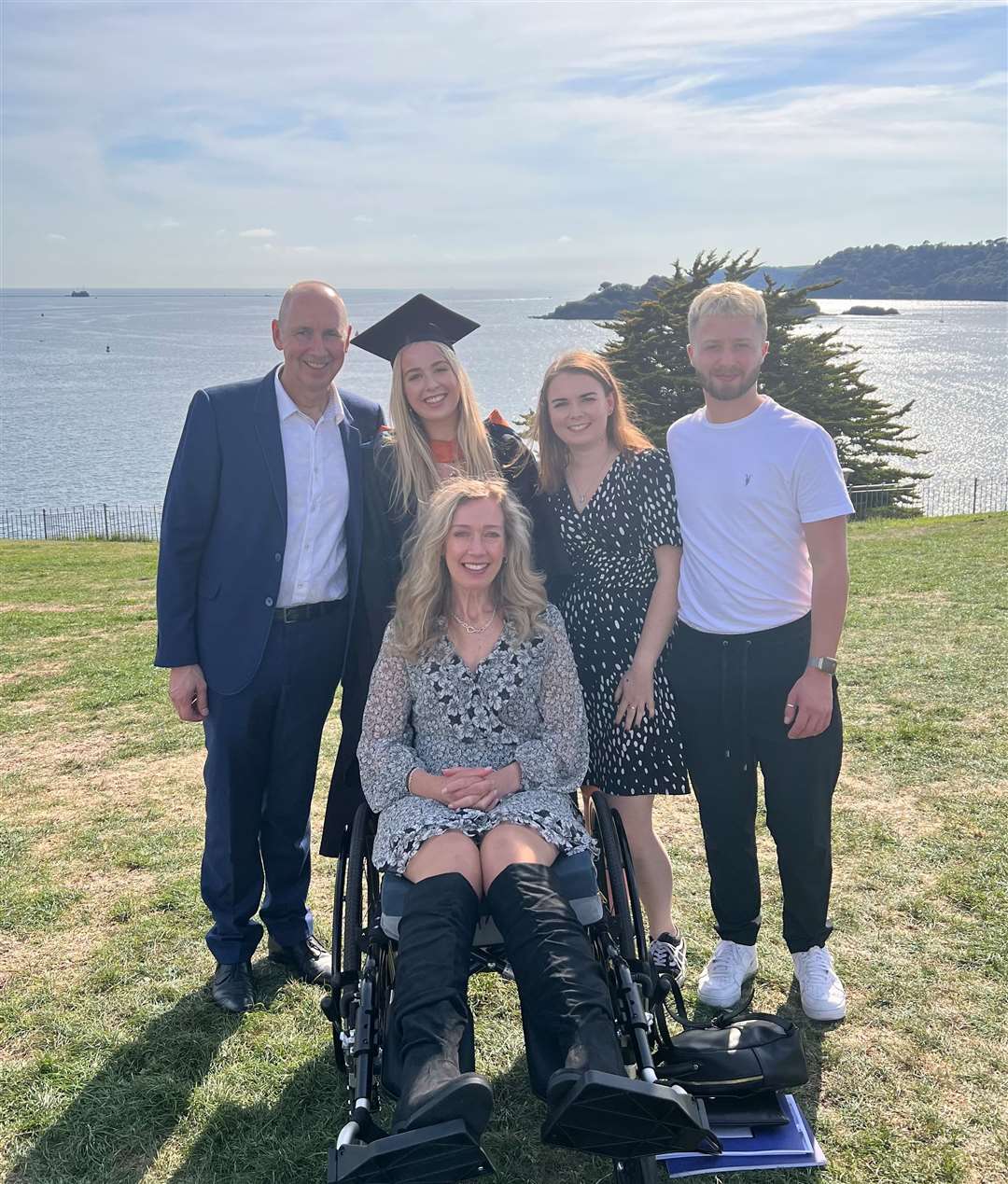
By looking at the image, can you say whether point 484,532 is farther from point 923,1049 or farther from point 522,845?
point 923,1049

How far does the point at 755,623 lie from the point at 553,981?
140cm

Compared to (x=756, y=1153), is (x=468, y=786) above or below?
above

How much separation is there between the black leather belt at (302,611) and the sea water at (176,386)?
1252 inches

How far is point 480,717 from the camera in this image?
10.7 feet

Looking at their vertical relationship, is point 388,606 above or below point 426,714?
above

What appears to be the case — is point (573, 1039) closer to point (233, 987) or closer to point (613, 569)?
point (613, 569)

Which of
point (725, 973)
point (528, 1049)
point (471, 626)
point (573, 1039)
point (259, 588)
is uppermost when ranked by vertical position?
point (259, 588)

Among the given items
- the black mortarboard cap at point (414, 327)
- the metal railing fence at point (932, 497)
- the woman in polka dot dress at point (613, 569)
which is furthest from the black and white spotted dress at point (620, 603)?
the metal railing fence at point (932, 497)

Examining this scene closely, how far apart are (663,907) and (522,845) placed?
112 centimetres

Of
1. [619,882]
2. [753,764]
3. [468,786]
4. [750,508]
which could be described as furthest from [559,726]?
[750,508]

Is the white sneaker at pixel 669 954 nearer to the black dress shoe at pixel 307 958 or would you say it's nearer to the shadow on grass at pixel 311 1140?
the shadow on grass at pixel 311 1140

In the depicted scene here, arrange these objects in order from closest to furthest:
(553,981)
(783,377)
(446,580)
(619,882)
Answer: (553,981)
(619,882)
(446,580)
(783,377)

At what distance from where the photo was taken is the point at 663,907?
371 centimetres

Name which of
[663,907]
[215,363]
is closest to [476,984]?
[663,907]
